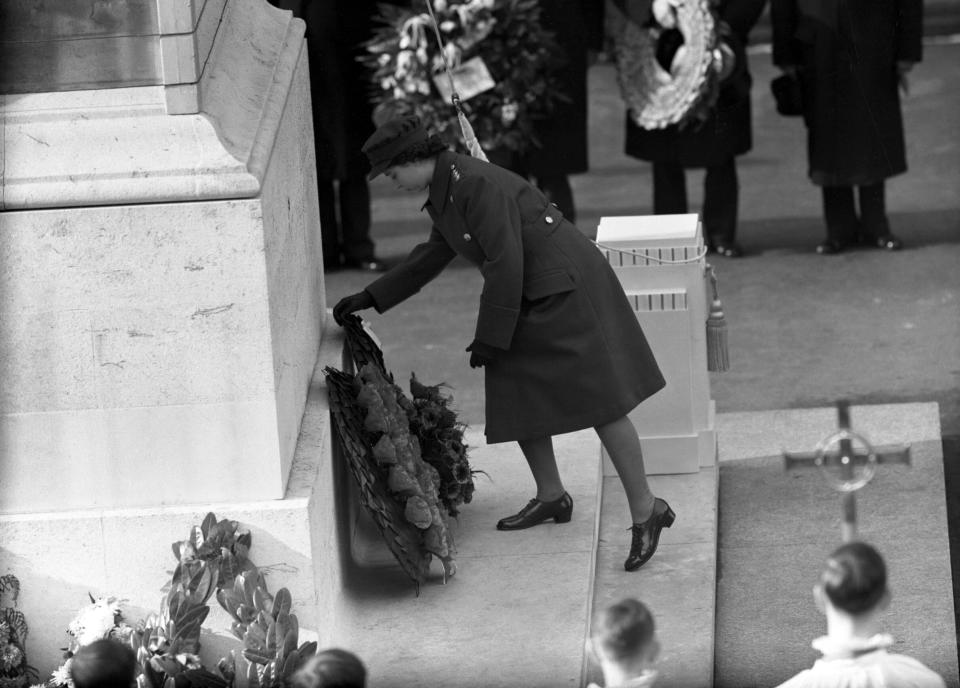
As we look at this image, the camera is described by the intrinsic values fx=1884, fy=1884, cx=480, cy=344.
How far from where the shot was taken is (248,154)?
510cm

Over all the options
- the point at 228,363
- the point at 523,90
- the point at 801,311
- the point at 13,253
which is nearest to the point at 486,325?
the point at 228,363

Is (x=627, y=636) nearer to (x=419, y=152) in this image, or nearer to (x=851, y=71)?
(x=419, y=152)

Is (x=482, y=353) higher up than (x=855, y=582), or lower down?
lower down

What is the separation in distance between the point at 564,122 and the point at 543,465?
5063mm

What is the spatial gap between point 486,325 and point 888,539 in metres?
1.69

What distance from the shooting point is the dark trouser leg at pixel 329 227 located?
1077 cm

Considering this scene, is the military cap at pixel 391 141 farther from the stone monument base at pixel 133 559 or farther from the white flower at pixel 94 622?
the white flower at pixel 94 622

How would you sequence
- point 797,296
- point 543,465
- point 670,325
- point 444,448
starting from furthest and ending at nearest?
point 797,296, point 670,325, point 444,448, point 543,465

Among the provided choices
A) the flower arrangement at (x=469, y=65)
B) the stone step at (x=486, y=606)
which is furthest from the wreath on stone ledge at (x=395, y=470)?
the flower arrangement at (x=469, y=65)

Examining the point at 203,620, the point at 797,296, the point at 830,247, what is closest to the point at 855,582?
the point at 203,620

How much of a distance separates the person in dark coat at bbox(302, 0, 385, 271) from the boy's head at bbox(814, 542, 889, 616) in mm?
7251

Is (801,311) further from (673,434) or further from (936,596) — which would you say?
(936,596)

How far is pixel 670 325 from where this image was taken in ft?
22.6

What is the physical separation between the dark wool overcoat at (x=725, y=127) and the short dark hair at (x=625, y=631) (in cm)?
710
